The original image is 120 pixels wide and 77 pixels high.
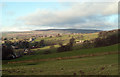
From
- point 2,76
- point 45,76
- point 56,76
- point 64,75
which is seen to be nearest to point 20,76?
→ point 2,76

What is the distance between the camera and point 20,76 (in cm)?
1268

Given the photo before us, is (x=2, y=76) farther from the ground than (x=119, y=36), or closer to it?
closer to it

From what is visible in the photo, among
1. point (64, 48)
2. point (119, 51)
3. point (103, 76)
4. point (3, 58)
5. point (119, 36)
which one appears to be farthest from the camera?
point (64, 48)

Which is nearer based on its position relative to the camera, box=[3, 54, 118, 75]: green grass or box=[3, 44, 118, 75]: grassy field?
box=[3, 54, 118, 75]: green grass

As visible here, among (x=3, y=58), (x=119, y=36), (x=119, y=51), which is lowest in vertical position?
(x=3, y=58)

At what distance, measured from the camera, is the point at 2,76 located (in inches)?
496

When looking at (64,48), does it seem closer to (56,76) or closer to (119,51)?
(119,51)

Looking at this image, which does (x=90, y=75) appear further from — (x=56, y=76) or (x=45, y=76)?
(x=45, y=76)

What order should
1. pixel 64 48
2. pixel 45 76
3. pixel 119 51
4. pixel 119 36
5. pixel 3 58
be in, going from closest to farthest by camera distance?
1. pixel 45 76
2. pixel 119 51
3. pixel 119 36
4. pixel 3 58
5. pixel 64 48

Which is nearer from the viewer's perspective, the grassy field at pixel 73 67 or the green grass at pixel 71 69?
the green grass at pixel 71 69

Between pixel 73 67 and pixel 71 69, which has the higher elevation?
pixel 71 69

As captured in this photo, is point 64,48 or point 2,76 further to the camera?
point 64,48

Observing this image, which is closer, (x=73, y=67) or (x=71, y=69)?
(x=71, y=69)

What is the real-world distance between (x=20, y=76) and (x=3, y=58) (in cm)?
2762
